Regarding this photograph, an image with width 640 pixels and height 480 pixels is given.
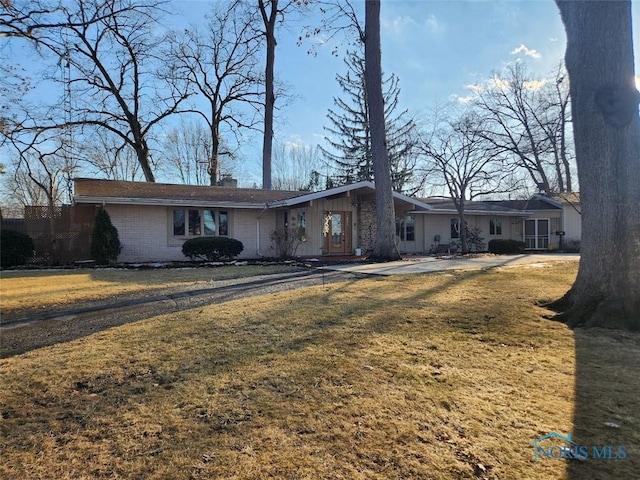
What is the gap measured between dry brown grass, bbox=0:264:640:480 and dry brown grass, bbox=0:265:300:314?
304cm

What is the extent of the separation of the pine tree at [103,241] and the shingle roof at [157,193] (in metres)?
0.81

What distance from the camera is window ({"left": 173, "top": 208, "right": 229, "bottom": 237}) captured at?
52.9ft

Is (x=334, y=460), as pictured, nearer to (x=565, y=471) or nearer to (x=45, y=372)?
(x=565, y=471)

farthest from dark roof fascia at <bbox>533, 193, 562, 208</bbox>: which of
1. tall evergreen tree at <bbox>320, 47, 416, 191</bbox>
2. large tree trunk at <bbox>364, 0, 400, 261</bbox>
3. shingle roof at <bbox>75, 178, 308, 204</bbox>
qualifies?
shingle roof at <bbox>75, 178, 308, 204</bbox>

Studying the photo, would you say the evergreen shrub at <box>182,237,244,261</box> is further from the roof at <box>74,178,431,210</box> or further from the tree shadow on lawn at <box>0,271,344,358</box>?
the tree shadow on lawn at <box>0,271,344,358</box>

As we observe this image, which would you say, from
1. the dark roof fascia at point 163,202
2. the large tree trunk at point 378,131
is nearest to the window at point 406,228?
the large tree trunk at point 378,131

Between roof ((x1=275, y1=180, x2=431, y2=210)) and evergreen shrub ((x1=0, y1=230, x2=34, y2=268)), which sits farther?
roof ((x1=275, y1=180, x2=431, y2=210))

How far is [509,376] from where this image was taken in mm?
3465

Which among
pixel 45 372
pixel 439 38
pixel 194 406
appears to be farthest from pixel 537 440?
pixel 439 38

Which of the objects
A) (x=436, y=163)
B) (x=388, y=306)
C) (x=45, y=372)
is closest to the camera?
(x=45, y=372)

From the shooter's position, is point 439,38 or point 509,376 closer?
point 509,376

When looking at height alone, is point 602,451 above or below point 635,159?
below

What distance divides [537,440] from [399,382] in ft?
3.52

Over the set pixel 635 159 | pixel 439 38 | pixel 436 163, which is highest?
pixel 439 38
